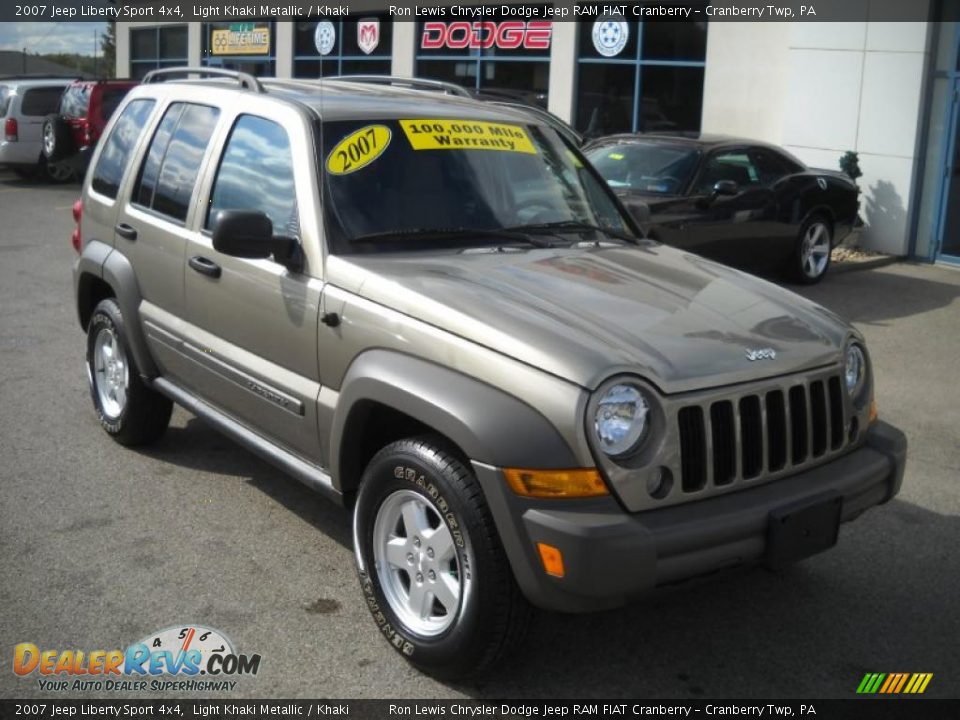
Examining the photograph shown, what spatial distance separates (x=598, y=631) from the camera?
4215mm

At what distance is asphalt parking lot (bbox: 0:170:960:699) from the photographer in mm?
3873

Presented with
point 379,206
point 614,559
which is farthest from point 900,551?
point 379,206

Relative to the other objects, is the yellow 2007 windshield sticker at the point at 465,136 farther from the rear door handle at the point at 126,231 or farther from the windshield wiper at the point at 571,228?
the rear door handle at the point at 126,231

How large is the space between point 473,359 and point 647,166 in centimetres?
753

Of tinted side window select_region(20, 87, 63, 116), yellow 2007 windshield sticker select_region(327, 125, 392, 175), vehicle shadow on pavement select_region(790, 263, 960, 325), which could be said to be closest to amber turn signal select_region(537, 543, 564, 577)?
yellow 2007 windshield sticker select_region(327, 125, 392, 175)

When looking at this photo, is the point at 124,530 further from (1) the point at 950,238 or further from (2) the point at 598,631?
(1) the point at 950,238

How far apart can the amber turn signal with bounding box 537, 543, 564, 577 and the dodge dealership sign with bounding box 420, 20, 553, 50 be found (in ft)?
54.8

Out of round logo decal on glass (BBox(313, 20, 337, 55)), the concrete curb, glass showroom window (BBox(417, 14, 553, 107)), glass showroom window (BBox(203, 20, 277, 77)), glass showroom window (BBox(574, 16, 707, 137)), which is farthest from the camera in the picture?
glass showroom window (BBox(203, 20, 277, 77))

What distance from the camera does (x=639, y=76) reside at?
58.6 feet

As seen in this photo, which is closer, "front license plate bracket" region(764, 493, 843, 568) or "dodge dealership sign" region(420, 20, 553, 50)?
"front license plate bracket" region(764, 493, 843, 568)

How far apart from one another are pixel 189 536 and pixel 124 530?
30 cm

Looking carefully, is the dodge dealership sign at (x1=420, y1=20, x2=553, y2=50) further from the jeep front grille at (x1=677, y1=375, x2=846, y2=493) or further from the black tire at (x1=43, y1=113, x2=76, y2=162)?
the jeep front grille at (x1=677, y1=375, x2=846, y2=493)

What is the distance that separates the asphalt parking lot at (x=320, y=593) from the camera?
12.7 ft

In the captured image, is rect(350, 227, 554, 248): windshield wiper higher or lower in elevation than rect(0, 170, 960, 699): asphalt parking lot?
higher
